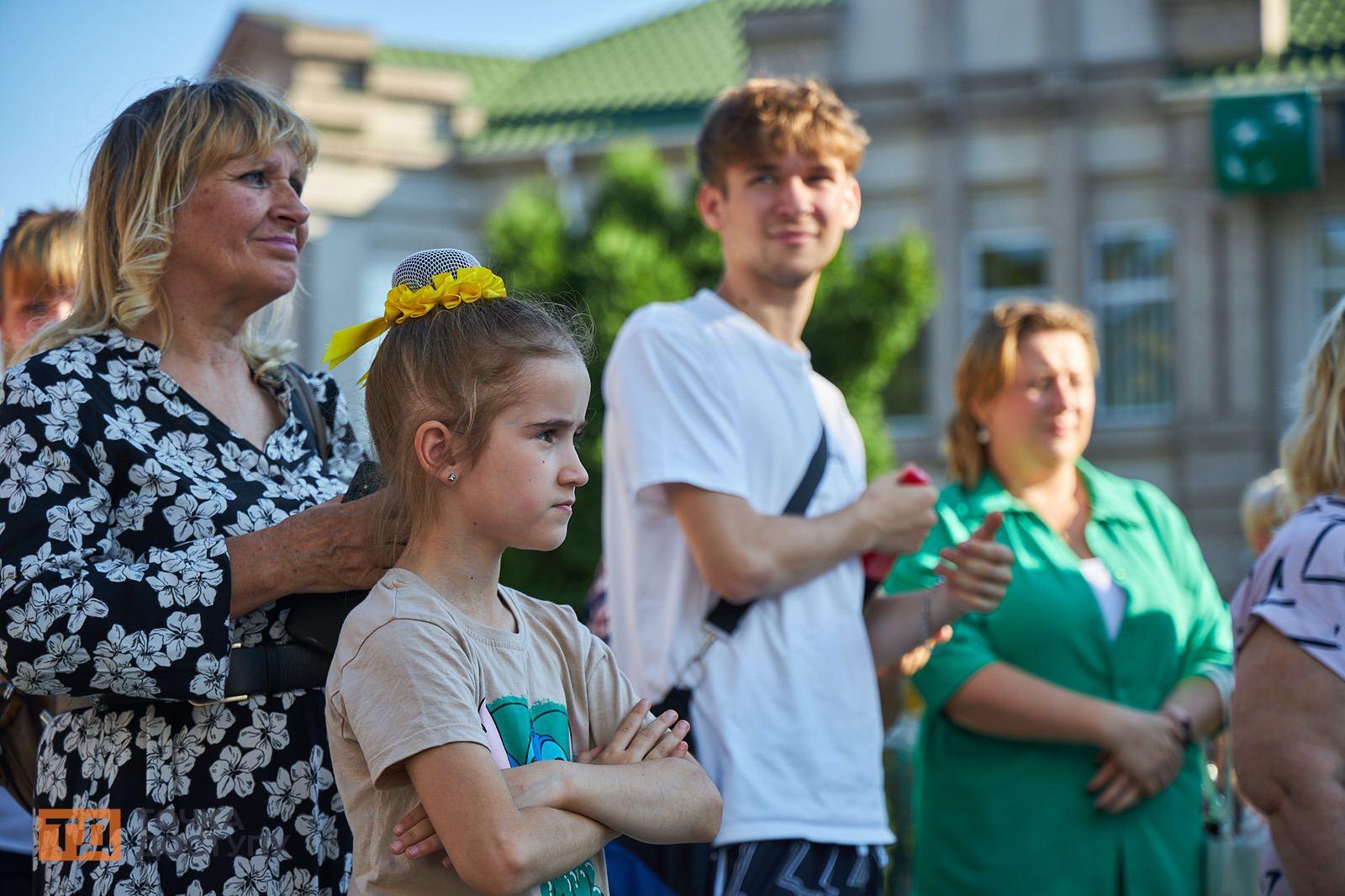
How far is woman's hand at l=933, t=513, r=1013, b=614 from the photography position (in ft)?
11.0

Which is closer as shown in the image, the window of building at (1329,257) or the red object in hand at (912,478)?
the red object in hand at (912,478)

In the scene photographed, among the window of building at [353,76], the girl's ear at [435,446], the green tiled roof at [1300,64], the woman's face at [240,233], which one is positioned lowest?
the girl's ear at [435,446]

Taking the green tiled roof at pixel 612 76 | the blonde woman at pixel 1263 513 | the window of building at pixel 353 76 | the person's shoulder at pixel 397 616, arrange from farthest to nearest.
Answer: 1. the window of building at pixel 353 76
2. the green tiled roof at pixel 612 76
3. the blonde woman at pixel 1263 513
4. the person's shoulder at pixel 397 616

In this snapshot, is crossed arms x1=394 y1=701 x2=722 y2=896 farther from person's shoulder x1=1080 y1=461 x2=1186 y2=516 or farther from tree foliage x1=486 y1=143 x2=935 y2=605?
tree foliage x1=486 y1=143 x2=935 y2=605

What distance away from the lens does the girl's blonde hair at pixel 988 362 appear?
4.18 metres

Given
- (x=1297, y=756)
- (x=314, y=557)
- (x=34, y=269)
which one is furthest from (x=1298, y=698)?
(x=34, y=269)

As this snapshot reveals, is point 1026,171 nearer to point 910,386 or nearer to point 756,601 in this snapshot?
point 910,386

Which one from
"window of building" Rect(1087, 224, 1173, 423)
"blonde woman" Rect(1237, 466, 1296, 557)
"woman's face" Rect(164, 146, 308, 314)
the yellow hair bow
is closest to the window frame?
"window of building" Rect(1087, 224, 1173, 423)

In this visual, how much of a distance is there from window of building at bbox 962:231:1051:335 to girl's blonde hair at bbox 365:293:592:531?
15.0m

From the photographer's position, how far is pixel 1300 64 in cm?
1583

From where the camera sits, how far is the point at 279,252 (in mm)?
2605

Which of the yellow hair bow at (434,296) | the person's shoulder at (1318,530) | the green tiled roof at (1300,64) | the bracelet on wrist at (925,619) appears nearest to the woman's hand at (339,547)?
the yellow hair bow at (434,296)

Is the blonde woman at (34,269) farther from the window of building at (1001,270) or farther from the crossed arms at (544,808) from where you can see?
the window of building at (1001,270)

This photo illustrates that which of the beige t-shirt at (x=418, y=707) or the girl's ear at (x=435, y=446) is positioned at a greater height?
the girl's ear at (x=435, y=446)
